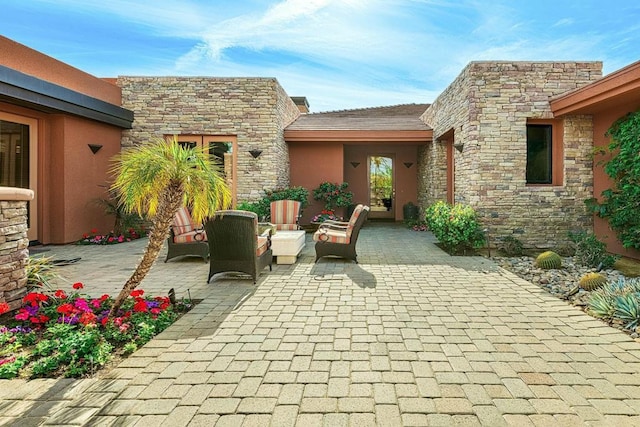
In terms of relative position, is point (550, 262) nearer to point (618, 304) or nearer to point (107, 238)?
point (618, 304)

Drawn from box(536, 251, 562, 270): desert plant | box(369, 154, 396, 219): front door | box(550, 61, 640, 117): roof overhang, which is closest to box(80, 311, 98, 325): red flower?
box(536, 251, 562, 270): desert plant

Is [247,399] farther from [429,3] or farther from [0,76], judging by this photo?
[429,3]

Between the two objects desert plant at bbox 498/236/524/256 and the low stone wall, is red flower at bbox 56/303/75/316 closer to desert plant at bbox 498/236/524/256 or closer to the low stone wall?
the low stone wall

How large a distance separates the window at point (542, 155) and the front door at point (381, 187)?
23.6 ft

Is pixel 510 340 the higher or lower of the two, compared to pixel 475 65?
lower

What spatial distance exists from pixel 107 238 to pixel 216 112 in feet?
14.2

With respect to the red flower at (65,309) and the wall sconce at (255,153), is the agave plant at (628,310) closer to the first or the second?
the red flower at (65,309)

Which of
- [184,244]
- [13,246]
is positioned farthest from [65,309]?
[184,244]

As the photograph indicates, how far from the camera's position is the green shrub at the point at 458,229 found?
23.3 ft

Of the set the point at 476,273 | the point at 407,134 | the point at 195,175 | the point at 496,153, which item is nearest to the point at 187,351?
the point at 195,175

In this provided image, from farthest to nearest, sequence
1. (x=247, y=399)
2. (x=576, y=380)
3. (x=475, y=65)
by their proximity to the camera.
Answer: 1. (x=475, y=65)
2. (x=576, y=380)
3. (x=247, y=399)

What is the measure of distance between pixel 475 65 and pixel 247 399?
25.6 ft

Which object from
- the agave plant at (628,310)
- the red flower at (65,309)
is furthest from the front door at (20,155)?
the agave plant at (628,310)

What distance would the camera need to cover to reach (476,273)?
18.3ft
